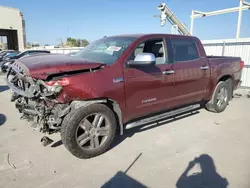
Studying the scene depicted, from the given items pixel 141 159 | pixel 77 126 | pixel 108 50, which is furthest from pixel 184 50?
pixel 77 126

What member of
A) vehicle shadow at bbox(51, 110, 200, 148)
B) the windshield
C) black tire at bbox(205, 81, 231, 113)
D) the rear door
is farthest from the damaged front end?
black tire at bbox(205, 81, 231, 113)

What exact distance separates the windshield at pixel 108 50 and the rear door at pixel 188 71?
1106mm

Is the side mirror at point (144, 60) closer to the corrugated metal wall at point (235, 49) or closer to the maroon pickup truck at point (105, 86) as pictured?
the maroon pickup truck at point (105, 86)

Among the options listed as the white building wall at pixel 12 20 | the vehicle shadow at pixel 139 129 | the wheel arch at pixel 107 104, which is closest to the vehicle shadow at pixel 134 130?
the vehicle shadow at pixel 139 129

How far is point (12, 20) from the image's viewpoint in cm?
3444

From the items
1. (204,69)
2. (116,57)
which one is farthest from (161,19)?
(116,57)

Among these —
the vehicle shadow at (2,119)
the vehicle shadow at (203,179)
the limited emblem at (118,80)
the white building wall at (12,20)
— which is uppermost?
the white building wall at (12,20)

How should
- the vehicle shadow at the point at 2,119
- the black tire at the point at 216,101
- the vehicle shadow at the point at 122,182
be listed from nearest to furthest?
the vehicle shadow at the point at 122,182, the vehicle shadow at the point at 2,119, the black tire at the point at 216,101

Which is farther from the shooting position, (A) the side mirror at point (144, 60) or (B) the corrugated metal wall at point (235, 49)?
(B) the corrugated metal wall at point (235, 49)

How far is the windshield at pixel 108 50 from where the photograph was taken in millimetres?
3526

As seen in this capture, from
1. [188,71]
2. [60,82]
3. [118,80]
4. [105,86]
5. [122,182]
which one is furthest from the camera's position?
[188,71]

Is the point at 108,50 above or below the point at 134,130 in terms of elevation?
above

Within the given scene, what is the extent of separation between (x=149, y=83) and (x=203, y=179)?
1728 mm

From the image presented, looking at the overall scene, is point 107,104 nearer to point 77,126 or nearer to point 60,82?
point 77,126
